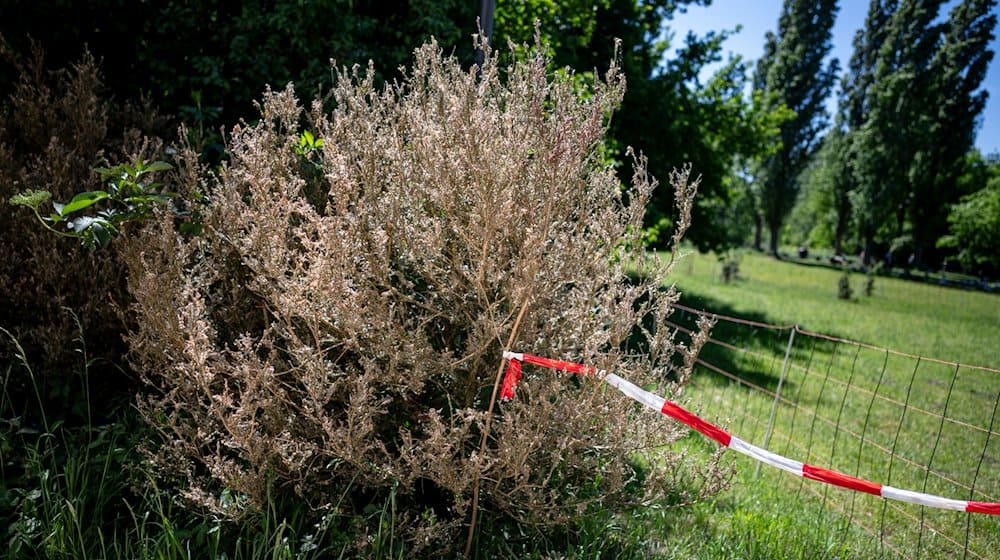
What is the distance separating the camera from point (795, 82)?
38.1m

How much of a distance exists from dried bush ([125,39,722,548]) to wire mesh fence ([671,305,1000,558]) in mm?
563

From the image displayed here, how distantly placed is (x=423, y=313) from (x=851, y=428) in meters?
6.66

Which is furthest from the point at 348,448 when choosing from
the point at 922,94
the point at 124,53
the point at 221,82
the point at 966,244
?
the point at 966,244

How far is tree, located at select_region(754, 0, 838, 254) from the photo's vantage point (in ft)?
124

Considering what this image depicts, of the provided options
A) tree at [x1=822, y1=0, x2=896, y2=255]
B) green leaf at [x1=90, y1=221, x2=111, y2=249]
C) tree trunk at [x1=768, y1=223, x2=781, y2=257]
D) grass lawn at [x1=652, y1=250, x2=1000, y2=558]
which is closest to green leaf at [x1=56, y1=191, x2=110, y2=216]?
green leaf at [x1=90, y1=221, x2=111, y2=249]

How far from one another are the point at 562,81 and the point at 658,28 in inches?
414

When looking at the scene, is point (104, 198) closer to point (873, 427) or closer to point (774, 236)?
point (873, 427)

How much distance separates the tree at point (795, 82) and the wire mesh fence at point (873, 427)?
2950cm

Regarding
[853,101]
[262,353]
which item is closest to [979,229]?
[853,101]

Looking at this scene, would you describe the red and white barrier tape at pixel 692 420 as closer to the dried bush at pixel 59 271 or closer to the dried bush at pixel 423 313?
the dried bush at pixel 423 313

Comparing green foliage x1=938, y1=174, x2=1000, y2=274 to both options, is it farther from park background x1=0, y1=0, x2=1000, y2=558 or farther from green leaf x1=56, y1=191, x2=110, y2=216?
green leaf x1=56, y1=191, x2=110, y2=216

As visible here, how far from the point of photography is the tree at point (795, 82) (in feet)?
124

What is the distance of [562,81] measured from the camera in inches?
97.1

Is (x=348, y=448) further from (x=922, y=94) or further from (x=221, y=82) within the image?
(x=922, y=94)
